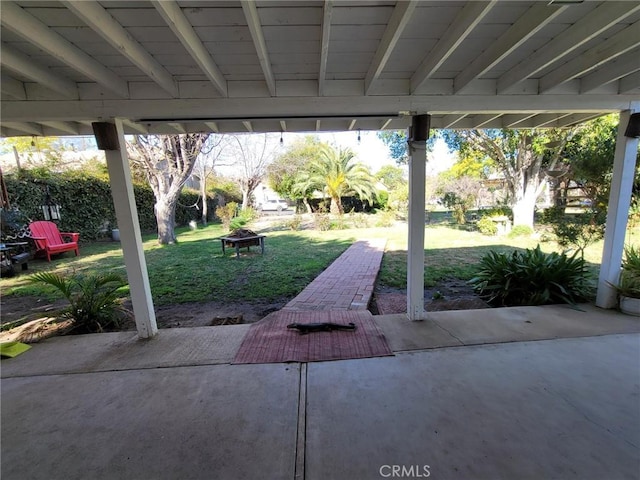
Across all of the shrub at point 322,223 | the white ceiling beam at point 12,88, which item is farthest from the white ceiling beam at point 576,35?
the shrub at point 322,223

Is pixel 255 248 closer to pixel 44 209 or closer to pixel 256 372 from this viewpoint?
pixel 44 209

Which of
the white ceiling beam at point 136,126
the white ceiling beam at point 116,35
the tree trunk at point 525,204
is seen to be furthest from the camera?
the tree trunk at point 525,204

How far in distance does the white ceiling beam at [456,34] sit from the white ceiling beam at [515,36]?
347 mm

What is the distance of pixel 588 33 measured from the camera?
1.93 m

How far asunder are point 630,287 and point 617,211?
983mm

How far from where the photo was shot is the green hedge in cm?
741

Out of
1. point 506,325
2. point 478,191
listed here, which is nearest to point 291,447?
point 506,325

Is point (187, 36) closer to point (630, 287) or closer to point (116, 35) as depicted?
point (116, 35)

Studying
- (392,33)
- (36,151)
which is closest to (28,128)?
(392,33)

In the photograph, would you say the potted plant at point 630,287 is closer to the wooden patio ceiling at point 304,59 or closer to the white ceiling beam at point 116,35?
the wooden patio ceiling at point 304,59

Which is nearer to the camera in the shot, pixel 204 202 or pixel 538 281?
pixel 538 281

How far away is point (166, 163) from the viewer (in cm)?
895

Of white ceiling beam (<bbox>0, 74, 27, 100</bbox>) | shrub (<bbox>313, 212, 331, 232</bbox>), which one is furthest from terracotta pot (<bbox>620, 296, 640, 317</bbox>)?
shrub (<bbox>313, 212, 331, 232</bbox>)

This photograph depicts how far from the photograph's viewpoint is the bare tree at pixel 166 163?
8609 mm
